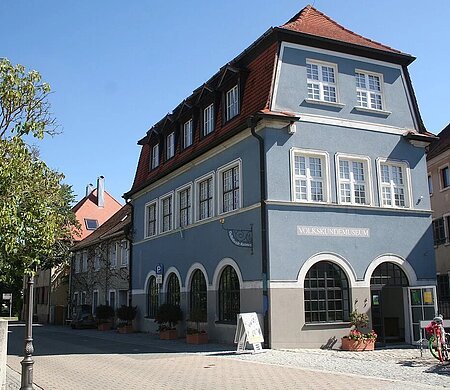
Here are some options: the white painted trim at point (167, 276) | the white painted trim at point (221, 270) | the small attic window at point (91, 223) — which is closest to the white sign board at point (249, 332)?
the white painted trim at point (221, 270)

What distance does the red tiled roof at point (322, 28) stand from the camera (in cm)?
2133

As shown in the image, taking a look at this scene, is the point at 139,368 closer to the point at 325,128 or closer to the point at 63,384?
the point at 63,384

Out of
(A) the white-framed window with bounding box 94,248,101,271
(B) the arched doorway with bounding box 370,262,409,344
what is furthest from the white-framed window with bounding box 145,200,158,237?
(B) the arched doorway with bounding box 370,262,409,344

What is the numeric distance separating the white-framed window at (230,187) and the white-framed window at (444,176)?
588 inches

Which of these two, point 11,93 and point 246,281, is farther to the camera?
point 246,281

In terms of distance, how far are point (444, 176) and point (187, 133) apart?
14.7 m

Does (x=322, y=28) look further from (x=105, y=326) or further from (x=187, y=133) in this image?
(x=105, y=326)

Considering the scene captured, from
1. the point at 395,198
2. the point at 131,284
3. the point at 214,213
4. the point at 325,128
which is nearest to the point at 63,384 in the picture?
the point at 214,213

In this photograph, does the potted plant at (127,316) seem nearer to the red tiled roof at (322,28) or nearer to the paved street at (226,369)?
the paved street at (226,369)

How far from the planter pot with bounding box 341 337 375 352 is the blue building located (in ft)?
2.16

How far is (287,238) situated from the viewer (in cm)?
1934

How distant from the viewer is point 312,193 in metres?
20.3

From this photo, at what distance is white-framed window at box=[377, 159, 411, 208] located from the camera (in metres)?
21.7

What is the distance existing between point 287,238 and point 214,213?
14.9 feet
